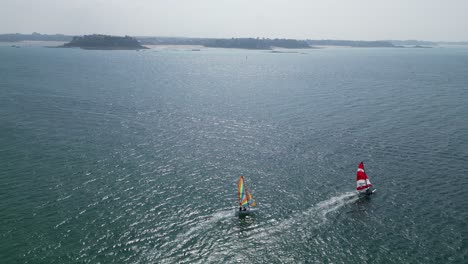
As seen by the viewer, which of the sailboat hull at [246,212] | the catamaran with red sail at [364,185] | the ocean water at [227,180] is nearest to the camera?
the ocean water at [227,180]

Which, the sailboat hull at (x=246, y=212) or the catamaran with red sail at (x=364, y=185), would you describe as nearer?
the sailboat hull at (x=246, y=212)

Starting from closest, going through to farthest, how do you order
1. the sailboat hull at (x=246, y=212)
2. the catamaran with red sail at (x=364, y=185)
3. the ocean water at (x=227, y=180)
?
1. the ocean water at (x=227, y=180)
2. the sailboat hull at (x=246, y=212)
3. the catamaran with red sail at (x=364, y=185)

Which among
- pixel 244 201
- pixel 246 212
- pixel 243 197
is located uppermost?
pixel 243 197

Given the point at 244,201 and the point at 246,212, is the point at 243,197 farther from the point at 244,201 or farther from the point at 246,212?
the point at 246,212

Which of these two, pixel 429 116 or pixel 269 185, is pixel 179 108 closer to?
pixel 269 185

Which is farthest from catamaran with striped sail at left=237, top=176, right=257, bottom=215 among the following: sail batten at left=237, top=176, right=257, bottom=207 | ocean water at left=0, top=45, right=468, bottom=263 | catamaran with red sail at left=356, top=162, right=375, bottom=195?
catamaran with red sail at left=356, top=162, right=375, bottom=195

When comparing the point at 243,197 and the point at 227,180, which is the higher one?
the point at 243,197

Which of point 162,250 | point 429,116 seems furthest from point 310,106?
point 162,250

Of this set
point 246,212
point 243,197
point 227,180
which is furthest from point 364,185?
point 227,180

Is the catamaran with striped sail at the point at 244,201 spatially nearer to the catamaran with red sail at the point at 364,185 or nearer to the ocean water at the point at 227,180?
the ocean water at the point at 227,180

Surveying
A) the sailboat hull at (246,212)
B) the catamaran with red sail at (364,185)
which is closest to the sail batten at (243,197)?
the sailboat hull at (246,212)
